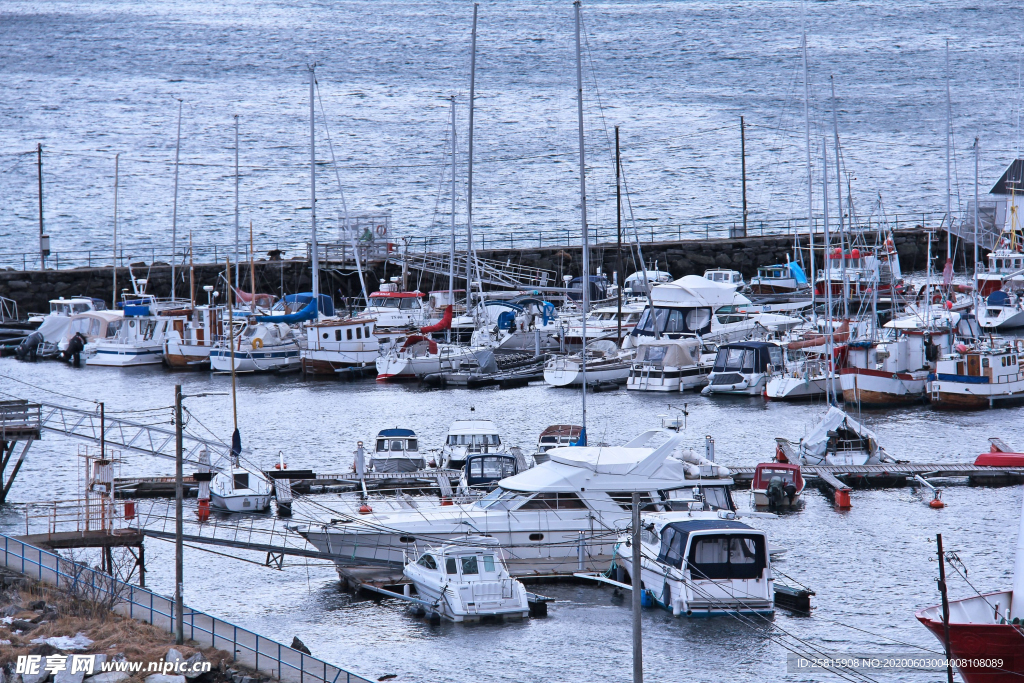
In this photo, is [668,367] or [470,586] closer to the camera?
[470,586]

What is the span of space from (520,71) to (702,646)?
173 m

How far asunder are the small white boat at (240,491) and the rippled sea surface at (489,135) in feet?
253

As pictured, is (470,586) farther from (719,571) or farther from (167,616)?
(167,616)

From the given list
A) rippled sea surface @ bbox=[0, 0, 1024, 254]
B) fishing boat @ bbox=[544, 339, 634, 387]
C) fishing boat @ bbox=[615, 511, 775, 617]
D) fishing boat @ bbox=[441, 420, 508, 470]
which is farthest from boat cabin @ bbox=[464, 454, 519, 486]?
rippled sea surface @ bbox=[0, 0, 1024, 254]

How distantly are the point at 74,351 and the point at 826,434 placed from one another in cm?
3794

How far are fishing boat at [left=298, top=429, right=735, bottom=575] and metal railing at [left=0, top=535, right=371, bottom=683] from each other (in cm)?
480

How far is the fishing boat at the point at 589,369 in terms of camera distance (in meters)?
51.9

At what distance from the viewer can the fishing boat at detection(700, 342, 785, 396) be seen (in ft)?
163

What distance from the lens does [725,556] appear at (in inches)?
985

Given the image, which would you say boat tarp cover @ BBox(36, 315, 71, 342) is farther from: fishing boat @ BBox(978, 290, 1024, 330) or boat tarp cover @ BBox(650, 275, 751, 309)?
fishing boat @ BBox(978, 290, 1024, 330)

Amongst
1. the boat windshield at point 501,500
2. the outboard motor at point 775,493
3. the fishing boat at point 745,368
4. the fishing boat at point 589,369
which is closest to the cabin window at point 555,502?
the boat windshield at point 501,500

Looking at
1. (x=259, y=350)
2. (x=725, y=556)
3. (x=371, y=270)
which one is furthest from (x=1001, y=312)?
Answer: (x=725, y=556)

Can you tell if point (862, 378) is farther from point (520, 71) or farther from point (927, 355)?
point (520, 71)

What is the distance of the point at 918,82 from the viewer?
17800 centimetres
